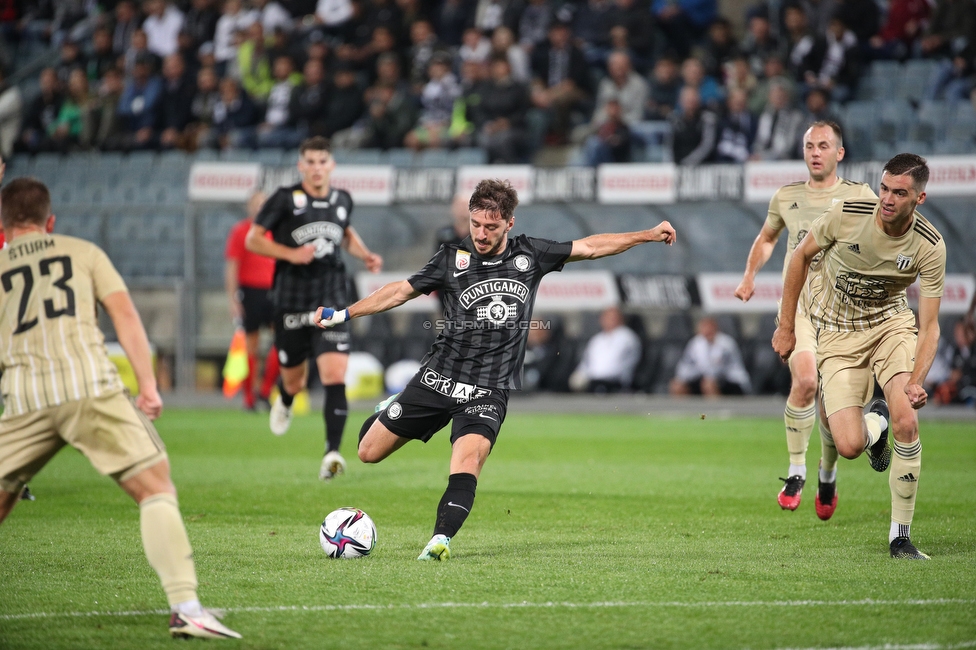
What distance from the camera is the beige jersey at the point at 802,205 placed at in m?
7.95

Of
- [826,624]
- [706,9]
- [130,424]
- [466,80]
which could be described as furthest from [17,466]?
[706,9]

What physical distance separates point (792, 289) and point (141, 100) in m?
18.1

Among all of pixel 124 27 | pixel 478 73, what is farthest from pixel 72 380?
pixel 124 27

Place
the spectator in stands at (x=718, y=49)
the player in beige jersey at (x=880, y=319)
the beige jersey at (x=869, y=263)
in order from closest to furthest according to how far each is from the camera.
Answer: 1. the player in beige jersey at (x=880, y=319)
2. the beige jersey at (x=869, y=263)
3. the spectator in stands at (x=718, y=49)

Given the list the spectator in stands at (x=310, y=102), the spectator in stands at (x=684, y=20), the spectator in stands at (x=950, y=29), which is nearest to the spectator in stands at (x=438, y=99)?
the spectator in stands at (x=310, y=102)

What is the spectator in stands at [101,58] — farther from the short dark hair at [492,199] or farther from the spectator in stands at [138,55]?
the short dark hair at [492,199]

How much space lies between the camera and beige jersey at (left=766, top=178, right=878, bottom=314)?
7953mm

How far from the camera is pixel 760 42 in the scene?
18859mm

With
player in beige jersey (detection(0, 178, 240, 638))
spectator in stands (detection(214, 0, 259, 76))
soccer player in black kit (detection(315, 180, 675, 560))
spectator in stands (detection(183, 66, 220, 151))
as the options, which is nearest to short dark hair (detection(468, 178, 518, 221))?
soccer player in black kit (detection(315, 180, 675, 560))

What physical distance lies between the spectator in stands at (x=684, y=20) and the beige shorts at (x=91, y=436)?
55.7 ft

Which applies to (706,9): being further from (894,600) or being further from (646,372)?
(894,600)

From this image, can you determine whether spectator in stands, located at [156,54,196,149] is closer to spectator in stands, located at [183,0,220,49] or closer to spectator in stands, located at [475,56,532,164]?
spectator in stands, located at [183,0,220,49]

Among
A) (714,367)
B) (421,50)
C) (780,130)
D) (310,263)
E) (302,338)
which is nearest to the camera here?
(310,263)

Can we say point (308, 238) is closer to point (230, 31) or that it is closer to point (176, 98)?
point (176, 98)
